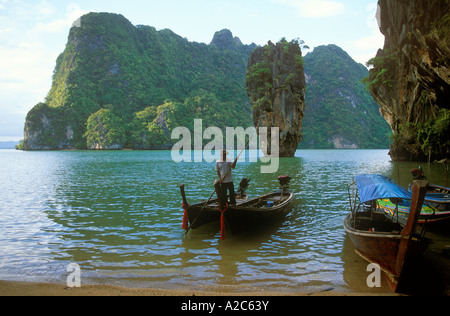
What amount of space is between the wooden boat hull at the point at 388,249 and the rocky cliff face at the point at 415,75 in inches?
383

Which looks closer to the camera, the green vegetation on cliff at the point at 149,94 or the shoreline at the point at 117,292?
the shoreline at the point at 117,292

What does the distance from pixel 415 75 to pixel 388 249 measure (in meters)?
16.9

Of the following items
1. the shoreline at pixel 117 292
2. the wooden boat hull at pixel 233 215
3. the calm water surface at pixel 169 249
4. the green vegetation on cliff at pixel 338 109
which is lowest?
the calm water surface at pixel 169 249

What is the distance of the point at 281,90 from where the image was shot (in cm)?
5366

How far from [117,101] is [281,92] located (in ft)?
295

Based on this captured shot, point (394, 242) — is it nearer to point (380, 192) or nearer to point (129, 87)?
point (380, 192)

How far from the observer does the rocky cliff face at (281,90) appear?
5350 cm

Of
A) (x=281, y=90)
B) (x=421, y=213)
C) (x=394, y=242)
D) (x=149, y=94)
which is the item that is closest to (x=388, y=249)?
(x=394, y=242)

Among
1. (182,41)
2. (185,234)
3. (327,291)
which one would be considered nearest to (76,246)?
(185,234)

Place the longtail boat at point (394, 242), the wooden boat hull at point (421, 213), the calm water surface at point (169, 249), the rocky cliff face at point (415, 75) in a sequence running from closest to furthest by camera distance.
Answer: the longtail boat at point (394, 242) → the calm water surface at point (169, 249) → the wooden boat hull at point (421, 213) → the rocky cliff face at point (415, 75)

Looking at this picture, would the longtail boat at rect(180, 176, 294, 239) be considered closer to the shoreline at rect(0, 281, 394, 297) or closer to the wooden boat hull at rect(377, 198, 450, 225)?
the shoreline at rect(0, 281, 394, 297)

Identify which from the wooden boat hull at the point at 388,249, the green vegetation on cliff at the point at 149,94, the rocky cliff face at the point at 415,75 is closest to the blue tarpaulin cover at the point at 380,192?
the wooden boat hull at the point at 388,249

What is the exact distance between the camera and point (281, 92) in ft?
176

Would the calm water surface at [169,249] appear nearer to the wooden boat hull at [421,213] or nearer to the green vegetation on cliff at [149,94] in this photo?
the wooden boat hull at [421,213]
